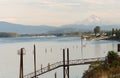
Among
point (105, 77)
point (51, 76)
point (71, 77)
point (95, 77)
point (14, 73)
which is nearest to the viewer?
point (105, 77)

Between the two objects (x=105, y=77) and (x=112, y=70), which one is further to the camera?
(x=112, y=70)

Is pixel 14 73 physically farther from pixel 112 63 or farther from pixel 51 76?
pixel 112 63

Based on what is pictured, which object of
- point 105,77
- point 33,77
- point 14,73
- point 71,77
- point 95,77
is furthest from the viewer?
point 14,73

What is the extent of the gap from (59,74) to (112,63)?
20.5 metres

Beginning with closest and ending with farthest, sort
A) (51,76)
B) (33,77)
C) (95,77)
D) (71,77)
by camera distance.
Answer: (95,77) < (33,77) < (71,77) < (51,76)

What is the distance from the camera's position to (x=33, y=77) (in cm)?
5106

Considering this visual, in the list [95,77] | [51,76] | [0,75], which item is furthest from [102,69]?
[0,75]

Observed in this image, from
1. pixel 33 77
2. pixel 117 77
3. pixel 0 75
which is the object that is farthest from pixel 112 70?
pixel 0 75

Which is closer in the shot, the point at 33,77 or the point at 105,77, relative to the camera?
the point at 105,77

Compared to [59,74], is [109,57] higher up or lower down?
higher up

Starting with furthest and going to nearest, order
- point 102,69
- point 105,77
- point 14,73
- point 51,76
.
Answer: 1. point 14,73
2. point 51,76
3. point 102,69
4. point 105,77

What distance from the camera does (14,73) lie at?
6644 cm

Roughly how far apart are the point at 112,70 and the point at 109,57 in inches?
203

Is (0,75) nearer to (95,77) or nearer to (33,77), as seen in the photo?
(33,77)
